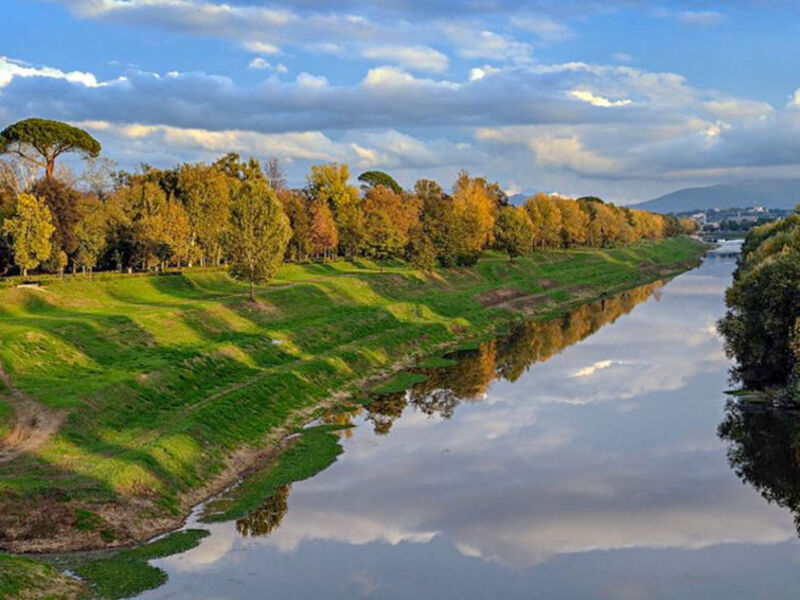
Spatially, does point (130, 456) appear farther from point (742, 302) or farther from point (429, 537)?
point (742, 302)

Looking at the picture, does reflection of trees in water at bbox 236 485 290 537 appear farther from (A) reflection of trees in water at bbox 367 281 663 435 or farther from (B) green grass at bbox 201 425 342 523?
(A) reflection of trees in water at bbox 367 281 663 435

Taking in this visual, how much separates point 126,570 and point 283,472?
14.0m

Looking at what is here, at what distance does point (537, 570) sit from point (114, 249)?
276 ft

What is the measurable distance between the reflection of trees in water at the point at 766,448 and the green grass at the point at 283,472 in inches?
971

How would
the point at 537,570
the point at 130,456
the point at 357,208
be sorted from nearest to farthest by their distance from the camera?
1. the point at 537,570
2. the point at 130,456
3. the point at 357,208

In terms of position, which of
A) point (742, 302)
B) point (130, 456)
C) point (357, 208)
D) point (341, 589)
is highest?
point (357, 208)

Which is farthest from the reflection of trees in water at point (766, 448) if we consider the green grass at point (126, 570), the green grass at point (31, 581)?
the green grass at point (31, 581)

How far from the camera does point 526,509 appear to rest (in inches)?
1519

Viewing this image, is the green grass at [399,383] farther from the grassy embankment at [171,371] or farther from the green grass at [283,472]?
the green grass at [283,472]

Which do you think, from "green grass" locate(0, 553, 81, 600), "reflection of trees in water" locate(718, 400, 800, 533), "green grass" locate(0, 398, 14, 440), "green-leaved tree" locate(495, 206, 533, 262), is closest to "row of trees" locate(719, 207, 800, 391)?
"reflection of trees in water" locate(718, 400, 800, 533)

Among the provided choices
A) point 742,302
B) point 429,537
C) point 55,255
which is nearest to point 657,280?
point 742,302

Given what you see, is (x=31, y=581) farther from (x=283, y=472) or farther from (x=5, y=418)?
(x=283, y=472)

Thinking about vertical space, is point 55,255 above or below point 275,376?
above

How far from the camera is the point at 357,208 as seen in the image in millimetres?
148125
